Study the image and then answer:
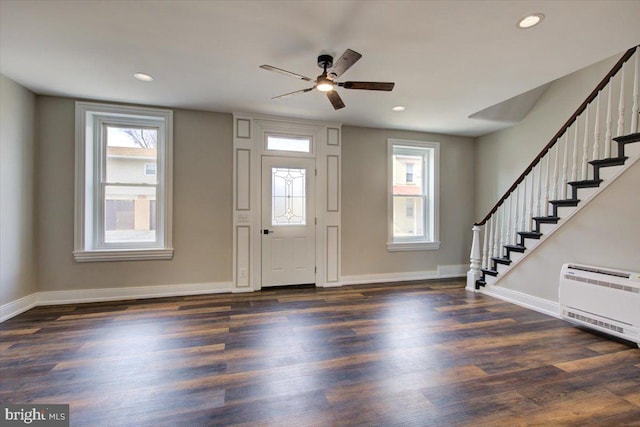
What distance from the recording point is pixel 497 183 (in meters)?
5.02

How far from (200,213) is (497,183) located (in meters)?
5.01

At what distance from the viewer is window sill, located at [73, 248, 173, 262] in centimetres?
365

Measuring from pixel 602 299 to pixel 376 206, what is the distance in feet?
9.58

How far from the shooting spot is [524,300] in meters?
3.61

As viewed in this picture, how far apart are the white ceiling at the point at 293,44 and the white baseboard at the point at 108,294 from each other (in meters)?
2.51

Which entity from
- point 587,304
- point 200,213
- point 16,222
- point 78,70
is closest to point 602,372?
point 587,304

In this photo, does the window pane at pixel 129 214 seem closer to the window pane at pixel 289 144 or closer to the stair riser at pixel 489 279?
the window pane at pixel 289 144

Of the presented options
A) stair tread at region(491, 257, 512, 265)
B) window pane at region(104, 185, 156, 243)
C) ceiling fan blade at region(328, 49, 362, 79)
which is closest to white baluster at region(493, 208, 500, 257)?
stair tread at region(491, 257, 512, 265)

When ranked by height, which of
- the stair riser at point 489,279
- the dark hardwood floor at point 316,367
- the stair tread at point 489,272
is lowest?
the dark hardwood floor at point 316,367

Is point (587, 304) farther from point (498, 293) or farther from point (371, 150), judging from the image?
point (371, 150)

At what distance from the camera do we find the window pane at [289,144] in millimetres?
4379

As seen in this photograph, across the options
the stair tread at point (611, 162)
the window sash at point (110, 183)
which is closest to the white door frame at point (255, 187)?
the window sash at point (110, 183)

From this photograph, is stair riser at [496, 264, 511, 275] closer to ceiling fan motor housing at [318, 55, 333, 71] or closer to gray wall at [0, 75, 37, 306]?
ceiling fan motor housing at [318, 55, 333, 71]

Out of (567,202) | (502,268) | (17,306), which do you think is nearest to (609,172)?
(567,202)
